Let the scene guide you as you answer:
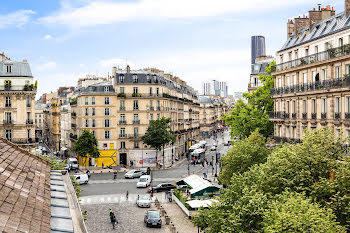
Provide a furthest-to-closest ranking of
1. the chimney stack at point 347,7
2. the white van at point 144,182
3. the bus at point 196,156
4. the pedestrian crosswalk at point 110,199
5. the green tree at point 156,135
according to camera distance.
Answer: the bus at point 196,156 < the green tree at point 156,135 < the white van at point 144,182 < the pedestrian crosswalk at point 110,199 < the chimney stack at point 347,7

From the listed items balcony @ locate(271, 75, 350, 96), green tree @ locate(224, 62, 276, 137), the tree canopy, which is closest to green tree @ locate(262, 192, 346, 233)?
balcony @ locate(271, 75, 350, 96)

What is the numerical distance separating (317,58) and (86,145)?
4174 centimetres

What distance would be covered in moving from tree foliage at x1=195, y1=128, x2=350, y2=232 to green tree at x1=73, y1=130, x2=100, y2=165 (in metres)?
45.4

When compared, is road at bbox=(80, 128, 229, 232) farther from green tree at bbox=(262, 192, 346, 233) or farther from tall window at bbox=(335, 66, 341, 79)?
green tree at bbox=(262, 192, 346, 233)

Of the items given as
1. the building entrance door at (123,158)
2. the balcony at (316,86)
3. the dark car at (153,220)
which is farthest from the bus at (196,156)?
the dark car at (153,220)

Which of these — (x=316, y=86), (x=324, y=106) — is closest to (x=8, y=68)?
(x=316, y=86)

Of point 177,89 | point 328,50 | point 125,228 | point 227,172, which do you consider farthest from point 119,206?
point 177,89

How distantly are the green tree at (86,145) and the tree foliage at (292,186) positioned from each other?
45.4 m

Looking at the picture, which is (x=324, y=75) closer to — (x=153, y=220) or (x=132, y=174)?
(x=153, y=220)

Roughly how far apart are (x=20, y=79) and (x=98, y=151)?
57.5 feet

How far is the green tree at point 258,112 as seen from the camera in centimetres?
5025

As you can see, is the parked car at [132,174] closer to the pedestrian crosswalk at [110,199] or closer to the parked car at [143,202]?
the pedestrian crosswalk at [110,199]

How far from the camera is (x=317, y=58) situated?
35.1 metres

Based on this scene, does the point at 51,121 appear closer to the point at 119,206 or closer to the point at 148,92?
the point at 148,92
